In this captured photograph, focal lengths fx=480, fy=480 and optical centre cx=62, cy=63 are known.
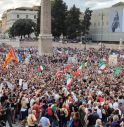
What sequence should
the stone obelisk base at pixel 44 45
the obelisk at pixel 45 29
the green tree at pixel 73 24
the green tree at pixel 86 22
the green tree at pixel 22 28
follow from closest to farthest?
the obelisk at pixel 45 29 → the stone obelisk base at pixel 44 45 → the green tree at pixel 73 24 → the green tree at pixel 86 22 → the green tree at pixel 22 28

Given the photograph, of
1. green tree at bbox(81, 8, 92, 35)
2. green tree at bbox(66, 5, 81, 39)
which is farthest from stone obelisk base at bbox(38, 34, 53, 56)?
green tree at bbox(81, 8, 92, 35)

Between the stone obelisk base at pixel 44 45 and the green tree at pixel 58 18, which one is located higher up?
the green tree at pixel 58 18

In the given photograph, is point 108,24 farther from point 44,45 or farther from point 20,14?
point 20,14

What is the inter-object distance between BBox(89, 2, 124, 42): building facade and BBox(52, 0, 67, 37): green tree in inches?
322

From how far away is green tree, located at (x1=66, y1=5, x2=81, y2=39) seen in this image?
93.6m

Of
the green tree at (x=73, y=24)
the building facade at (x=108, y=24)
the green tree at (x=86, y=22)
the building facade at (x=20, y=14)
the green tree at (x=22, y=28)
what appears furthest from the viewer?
the building facade at (x=20, y=14)

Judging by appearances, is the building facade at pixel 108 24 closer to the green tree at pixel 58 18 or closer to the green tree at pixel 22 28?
the green tree at pixel 58 18

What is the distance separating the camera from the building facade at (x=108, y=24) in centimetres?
8931

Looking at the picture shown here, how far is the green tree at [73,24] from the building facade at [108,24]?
18.2 feet

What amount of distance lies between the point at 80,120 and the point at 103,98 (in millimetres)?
3904

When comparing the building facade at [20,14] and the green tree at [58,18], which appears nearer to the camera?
the green tree at [58,18]

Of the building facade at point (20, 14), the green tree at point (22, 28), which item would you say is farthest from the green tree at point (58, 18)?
the building facade at point (20, 14)

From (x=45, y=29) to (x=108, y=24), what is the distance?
38.1 meters

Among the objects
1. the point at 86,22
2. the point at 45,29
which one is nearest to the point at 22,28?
the point at 86,22
